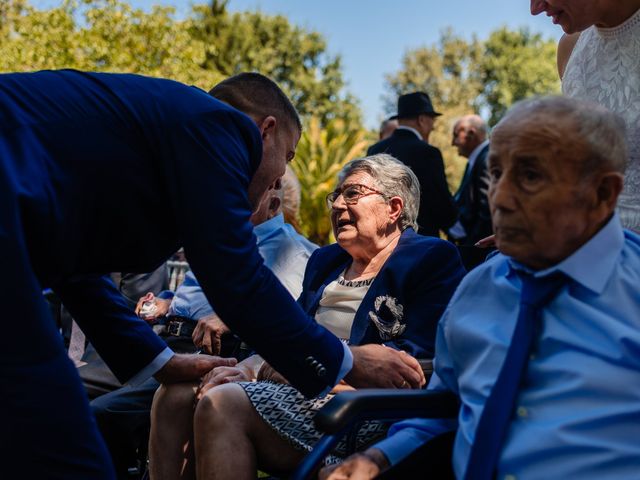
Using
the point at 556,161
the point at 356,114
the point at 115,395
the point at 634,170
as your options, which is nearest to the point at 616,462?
the point at 556,161

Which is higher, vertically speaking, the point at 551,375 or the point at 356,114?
the point at 551,375

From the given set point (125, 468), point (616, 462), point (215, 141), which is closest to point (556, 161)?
point (616, 462)

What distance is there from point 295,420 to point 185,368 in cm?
47

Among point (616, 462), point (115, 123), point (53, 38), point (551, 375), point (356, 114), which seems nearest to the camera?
point (616, 462)

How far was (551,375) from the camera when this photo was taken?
5.95 ft

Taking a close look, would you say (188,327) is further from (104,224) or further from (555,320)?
(555,320)

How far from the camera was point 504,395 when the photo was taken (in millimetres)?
1791

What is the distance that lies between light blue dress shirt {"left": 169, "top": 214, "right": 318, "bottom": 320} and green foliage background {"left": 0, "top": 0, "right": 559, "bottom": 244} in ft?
35.1

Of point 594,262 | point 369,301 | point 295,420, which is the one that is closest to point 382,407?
point 594,262

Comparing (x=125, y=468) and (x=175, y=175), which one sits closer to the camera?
(x=175, y=175)

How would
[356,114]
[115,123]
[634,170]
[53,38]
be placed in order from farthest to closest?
[356,114]
[53,38]
[634,170]
[115,123]

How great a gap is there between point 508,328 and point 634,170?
0.96m

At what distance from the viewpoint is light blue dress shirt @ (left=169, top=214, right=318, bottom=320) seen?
3.88 m

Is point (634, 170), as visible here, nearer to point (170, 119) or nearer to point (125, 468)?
point (170, 119)
